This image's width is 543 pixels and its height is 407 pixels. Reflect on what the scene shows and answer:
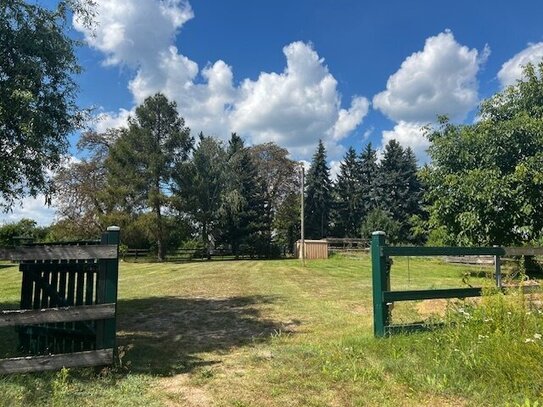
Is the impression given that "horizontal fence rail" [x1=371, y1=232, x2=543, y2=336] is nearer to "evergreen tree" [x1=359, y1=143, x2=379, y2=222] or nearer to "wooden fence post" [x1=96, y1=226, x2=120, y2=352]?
"wooden fence post" [x1=96, y1=226, x2=120, y2=352]

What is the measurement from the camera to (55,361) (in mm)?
4172

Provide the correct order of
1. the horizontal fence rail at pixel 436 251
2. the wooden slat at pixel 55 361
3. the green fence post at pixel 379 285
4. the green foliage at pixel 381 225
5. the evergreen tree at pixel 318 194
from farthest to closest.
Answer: the evergreen tree at pixel 318 194, the green foliage at pixel 381 225, the horizontal fence rail at pixel 436 251, the green fence post at pixel 379 285, the wooden slat at pixel 55 361

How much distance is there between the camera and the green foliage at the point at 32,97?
6137 millimetres

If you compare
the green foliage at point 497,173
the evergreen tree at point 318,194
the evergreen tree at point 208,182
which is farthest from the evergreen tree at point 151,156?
the green foliage at point 497,173

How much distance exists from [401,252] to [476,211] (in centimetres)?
945

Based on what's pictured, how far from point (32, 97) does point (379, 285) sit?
526cm

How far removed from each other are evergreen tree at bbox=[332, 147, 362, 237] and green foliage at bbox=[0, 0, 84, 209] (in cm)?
4460

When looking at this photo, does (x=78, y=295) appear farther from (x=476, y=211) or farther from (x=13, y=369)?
(x=476, y=211)

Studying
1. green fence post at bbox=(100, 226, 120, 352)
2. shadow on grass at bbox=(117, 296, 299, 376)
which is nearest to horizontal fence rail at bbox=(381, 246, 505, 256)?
shadow on grass at bbox=(117, 296, 299, 376)

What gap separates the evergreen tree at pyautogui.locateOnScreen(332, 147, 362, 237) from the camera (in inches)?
2040

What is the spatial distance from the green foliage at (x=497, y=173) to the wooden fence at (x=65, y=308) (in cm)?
1117

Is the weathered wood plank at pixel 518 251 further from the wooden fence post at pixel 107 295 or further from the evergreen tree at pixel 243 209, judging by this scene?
the evergreen tree at pixel 243 209

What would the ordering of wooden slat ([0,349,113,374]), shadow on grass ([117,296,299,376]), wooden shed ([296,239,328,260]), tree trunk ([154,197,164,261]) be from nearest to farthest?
wooden slat ([0,349,113,374]) < shadow on grass ([117,296,299,376]) < wooden shed ([296,239,328,260]) < tree trunk ([154,197,164,261])

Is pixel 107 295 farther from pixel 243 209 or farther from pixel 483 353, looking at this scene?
pixel 243 209
